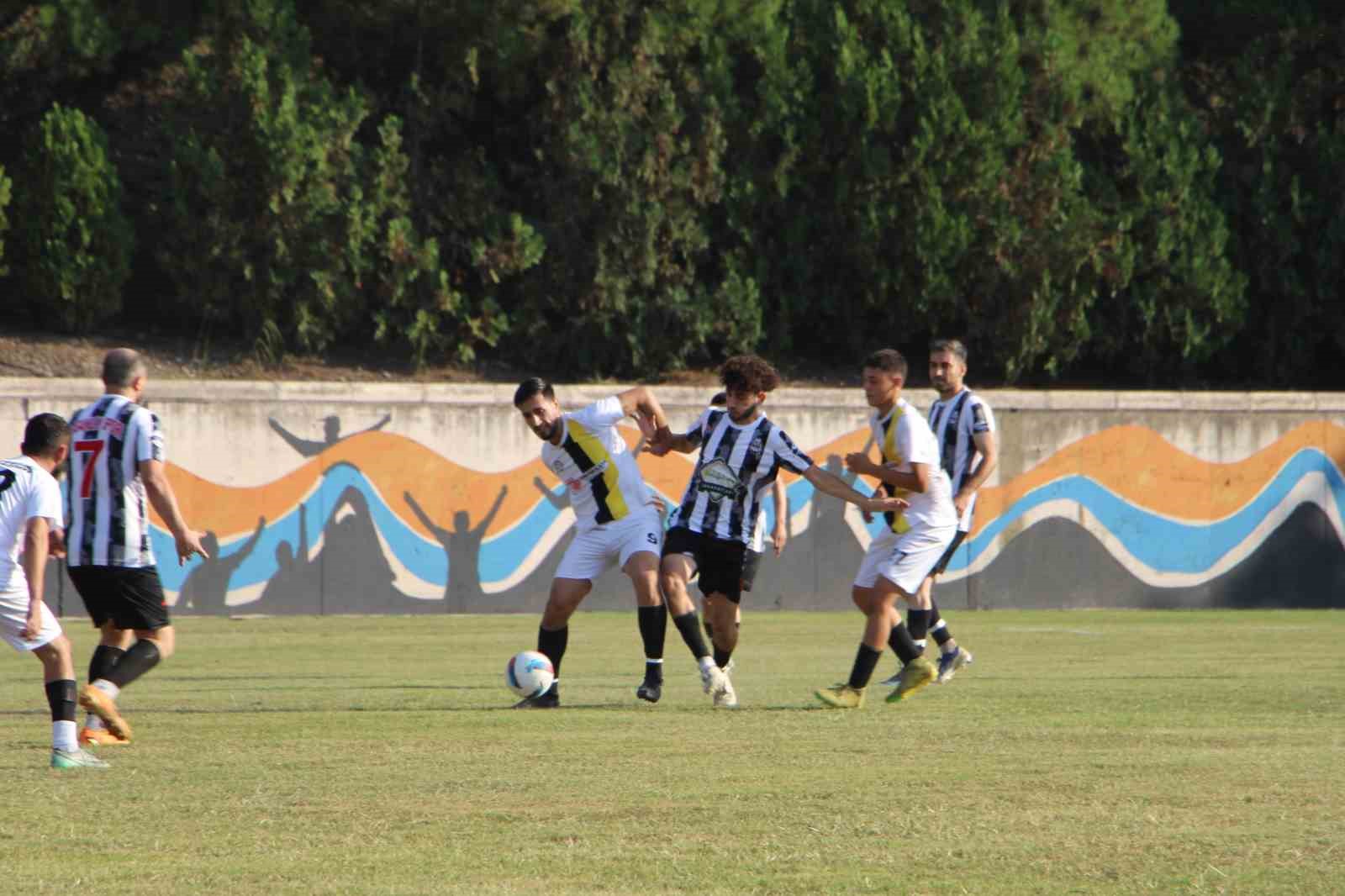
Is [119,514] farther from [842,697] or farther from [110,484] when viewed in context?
[842,697]

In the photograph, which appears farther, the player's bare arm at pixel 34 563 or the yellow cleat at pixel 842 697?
the yellow cleat at pixel 842 697

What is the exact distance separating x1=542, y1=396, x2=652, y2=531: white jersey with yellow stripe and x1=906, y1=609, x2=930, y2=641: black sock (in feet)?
7.32

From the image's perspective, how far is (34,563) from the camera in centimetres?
823

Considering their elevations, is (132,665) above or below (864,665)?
above

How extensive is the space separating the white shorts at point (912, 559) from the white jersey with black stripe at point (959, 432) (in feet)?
4.97

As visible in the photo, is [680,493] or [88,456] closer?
[88,456]

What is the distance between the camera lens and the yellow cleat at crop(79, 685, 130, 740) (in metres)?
8.85

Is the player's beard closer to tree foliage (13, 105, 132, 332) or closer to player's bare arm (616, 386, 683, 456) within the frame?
player's bare arm (616, 386, 683, 456)

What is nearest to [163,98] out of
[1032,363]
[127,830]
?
[1032,363]

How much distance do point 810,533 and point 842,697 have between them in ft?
40.4

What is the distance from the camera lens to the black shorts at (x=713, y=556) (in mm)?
11016

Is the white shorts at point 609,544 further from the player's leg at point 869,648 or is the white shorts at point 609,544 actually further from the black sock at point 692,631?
the player's leg at point 869,648

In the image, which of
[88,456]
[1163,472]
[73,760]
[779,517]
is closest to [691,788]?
[73,760]

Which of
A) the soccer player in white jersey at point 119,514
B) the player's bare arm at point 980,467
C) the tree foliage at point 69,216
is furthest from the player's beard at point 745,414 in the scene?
the tree foliage at point 69,216
